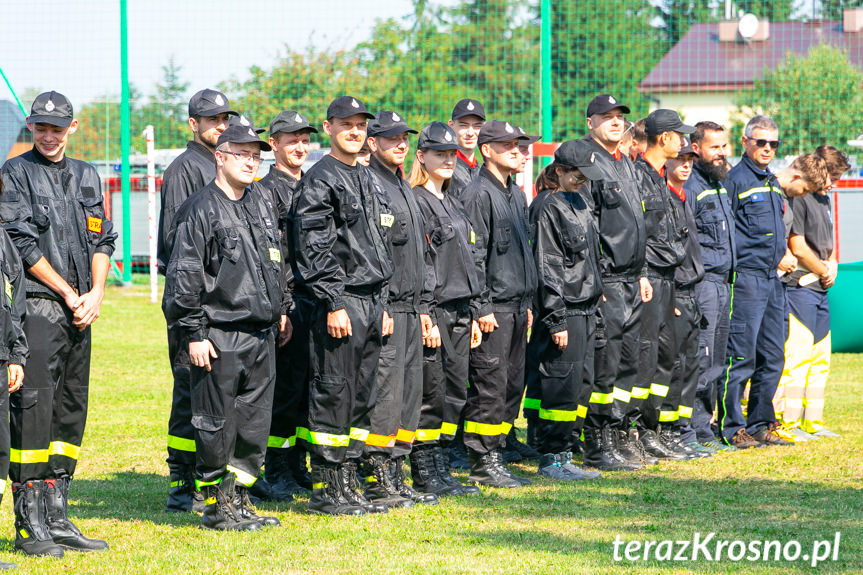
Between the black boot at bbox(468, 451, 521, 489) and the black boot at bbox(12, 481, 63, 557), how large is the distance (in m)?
3.11

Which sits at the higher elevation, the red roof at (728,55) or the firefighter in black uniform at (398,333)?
the red roof at (728,55)

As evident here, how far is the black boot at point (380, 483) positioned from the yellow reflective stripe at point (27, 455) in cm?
207

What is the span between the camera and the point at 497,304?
8078mm

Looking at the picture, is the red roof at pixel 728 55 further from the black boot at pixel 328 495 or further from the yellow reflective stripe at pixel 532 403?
the black boot at pixel 328 495

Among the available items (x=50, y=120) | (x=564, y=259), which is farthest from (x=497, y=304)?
(x=50, y=120)

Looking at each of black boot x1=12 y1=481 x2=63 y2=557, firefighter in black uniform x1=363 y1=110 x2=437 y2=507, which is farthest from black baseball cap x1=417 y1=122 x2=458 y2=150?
black boot x1=12 y1=481 x2=63 y2=557

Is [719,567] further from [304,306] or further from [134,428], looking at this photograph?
[134,428]

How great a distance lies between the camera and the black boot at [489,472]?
26.5ft

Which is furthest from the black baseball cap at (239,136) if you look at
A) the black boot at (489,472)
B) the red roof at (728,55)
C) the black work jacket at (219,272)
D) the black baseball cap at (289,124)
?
the red roof at (728,55)

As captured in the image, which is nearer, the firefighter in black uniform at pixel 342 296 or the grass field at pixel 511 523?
the grass field at pixel 511 523

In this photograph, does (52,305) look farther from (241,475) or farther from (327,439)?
(327,439)

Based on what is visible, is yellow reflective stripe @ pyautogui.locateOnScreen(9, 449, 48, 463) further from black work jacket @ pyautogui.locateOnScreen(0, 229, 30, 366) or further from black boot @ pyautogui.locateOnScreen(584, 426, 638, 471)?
black boot @ pyautogui.locateOnScreen(584, 426, 638, 471)

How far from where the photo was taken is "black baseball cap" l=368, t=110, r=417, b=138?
24.1 ft

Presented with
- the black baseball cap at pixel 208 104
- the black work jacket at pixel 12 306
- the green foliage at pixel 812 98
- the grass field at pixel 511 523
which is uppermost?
the green foliage at pixel 812 98
